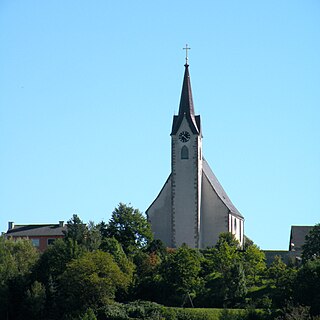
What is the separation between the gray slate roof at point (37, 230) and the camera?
105 m

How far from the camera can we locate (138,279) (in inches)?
2958

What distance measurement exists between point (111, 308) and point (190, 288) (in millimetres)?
6250

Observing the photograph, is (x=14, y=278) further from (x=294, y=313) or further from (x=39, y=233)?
(x=39, y=233)

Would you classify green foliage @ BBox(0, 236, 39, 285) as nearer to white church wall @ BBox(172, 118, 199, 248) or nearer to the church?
the church

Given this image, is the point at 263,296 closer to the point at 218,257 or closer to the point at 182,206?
the point at 218,257

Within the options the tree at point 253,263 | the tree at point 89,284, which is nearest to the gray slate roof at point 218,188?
the tree at point 253,263

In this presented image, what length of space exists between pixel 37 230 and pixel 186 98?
25296mm

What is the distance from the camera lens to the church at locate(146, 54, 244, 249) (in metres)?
89.4

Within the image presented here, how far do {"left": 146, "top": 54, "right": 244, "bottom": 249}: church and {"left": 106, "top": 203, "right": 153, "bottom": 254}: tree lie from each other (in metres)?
5.08

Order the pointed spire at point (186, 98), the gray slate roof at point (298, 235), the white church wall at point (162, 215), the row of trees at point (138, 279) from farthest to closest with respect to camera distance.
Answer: the gray slate roof at point (298, 235)
the pointed spire at point (186, 98)
the white church wall at point (162, 215)
the row of trees at point (138, 279)

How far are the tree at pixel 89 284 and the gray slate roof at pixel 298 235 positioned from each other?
40.9 m

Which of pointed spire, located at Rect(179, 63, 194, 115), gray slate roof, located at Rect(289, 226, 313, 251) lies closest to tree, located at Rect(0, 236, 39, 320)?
pointed spire, located at Rect(179, 63, 194, 115)

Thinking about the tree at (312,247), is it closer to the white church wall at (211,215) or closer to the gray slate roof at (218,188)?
the white church wall at (211,215)

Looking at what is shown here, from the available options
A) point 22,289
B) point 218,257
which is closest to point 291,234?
point 218,257
